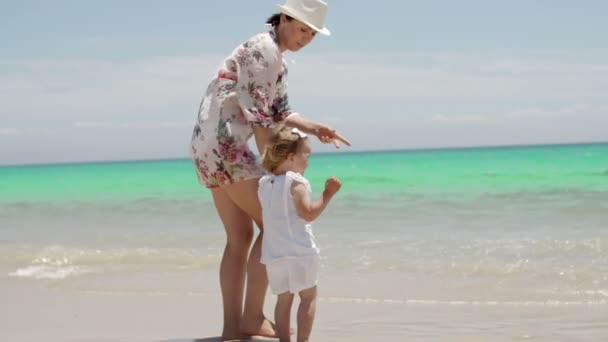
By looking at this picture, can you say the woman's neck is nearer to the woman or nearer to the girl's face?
the woman

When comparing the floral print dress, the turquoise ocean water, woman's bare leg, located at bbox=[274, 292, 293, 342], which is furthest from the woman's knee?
the turquoise ocean water

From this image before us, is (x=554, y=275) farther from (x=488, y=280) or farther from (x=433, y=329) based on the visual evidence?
(x=433, y=329)

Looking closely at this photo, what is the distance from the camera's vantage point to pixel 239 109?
3742 millimetres

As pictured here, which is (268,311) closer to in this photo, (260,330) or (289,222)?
(260,330)

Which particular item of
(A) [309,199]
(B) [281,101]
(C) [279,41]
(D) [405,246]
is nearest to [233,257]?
(A) [309,199]

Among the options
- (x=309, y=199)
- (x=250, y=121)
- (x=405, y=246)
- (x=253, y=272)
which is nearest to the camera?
(x=309, y=199)

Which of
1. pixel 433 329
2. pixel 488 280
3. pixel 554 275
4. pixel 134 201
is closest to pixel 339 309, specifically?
pixel 433 329

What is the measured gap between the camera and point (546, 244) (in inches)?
306

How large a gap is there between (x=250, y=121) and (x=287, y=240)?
0.50 m

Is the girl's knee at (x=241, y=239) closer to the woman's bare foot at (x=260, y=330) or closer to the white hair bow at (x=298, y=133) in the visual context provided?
the woman's bare foot at (x=260, y=330)

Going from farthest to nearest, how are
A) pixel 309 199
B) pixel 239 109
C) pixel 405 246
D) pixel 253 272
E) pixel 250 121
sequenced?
pixel 405 246
pixel 253 272
pixel 239 109
pixel 250 121
pixel 309 199

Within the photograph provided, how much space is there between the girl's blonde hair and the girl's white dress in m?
0.07

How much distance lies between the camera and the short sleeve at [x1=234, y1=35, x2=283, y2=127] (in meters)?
3.64

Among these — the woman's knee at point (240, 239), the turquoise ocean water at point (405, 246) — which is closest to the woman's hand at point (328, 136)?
the woman's knee at point (240, 239)
